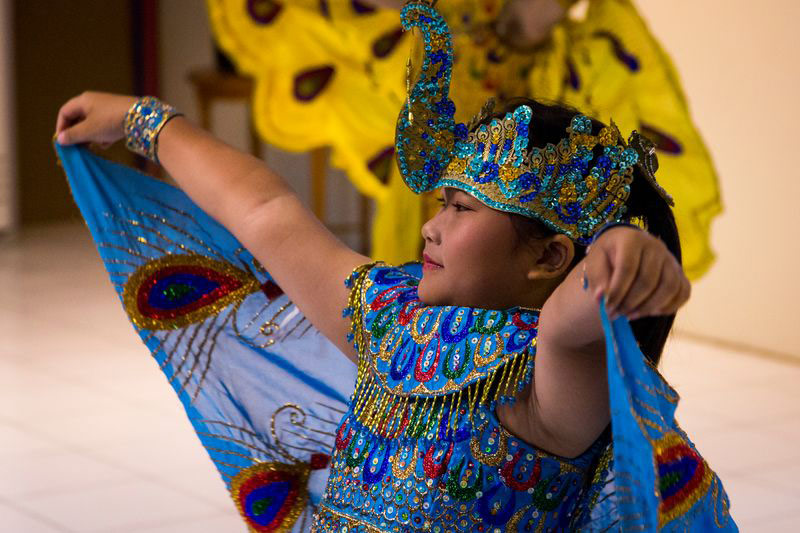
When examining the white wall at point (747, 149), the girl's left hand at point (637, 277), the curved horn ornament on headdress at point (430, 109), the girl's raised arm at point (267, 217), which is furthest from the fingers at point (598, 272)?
the white wall at point (747, 149)

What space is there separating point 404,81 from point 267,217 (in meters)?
1.76

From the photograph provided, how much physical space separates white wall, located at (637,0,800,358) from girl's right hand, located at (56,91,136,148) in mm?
2874

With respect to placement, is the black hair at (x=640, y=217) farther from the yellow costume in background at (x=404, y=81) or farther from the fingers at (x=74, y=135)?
the yellow costume in background at (x=404, y=81)

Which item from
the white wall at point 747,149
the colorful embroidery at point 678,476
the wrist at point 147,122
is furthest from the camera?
the white wall at point 747,149

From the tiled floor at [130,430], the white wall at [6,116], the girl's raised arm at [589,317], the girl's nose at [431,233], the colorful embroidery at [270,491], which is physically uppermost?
the white wall at [6,116]

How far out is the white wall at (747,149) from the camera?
3979 millimetres

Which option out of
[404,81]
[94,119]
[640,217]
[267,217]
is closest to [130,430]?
[404,81]

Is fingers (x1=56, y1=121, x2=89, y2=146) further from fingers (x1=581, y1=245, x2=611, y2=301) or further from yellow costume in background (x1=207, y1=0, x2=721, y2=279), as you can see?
yellow costume in background (x1=207, y1=0, x2=721, y2=279)

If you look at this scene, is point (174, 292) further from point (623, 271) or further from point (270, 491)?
point (623, 271)

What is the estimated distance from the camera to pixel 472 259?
1.18 metres

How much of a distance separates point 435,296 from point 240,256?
1.56 feet

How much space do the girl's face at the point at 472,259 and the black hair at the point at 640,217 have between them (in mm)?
23

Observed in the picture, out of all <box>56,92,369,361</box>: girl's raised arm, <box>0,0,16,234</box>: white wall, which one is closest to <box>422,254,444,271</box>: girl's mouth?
<box>56,92,369,361</box>: girl's raised arm

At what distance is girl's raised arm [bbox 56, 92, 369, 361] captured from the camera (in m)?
1.35
